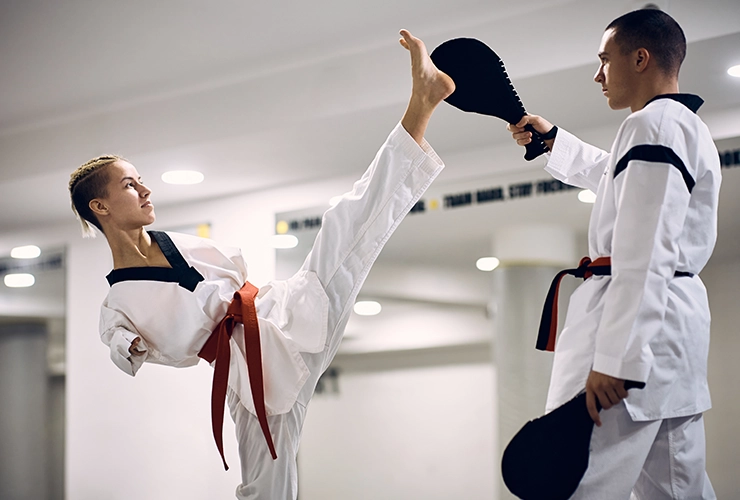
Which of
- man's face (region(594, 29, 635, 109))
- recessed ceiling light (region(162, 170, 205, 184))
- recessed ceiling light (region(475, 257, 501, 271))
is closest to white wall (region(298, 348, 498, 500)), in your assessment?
recessed ceiling light (region(475, 257, 501, 271))

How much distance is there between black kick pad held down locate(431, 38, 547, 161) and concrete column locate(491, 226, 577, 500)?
1294 millimetres

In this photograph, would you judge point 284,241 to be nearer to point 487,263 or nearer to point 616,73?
point 487,263

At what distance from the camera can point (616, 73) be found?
1.71m

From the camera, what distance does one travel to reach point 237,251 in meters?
2.32

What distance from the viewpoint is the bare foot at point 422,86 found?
75.2 inches

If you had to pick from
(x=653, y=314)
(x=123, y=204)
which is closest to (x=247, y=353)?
(x=123, y=204)

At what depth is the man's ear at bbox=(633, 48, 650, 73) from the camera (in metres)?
1.67

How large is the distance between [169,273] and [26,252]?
3.11 m

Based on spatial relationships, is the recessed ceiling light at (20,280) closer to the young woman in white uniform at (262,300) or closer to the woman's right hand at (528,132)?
the young woman in white uniform at (262,300)

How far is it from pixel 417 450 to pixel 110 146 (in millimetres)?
2103

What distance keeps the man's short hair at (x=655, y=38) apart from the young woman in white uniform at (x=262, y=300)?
446 mm

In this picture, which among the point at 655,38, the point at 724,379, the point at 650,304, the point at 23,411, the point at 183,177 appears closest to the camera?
the point at 650,304

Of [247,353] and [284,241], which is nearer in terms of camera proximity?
[247,353]

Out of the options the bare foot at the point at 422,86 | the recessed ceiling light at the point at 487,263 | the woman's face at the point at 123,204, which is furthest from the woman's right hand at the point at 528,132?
the recessed ceiling light at the point at 487,263
